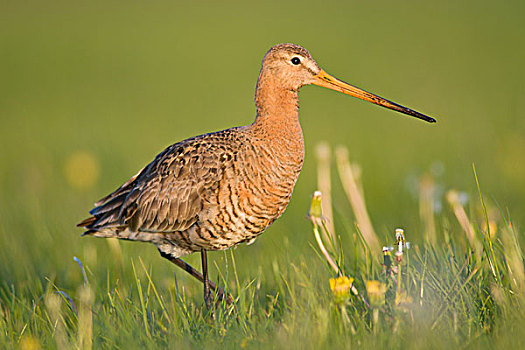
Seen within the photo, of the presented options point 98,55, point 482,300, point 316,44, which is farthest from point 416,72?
point 482,300

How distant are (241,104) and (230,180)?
9.31 metres

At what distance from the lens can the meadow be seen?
384cm

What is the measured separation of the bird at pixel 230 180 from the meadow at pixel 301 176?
1.11 feet

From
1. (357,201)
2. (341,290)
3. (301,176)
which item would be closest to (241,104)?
(301,176)

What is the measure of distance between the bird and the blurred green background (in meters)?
0.63

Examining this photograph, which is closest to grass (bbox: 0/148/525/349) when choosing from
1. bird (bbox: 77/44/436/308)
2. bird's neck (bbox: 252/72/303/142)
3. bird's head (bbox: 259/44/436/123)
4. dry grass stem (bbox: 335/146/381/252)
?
bird (bbox: 77/44/436/308)

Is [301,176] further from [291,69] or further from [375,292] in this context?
[375,292]

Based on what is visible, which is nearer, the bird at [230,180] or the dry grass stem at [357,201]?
the bird at [230,180]

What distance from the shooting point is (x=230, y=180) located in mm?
4617

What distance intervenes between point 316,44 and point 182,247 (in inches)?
517

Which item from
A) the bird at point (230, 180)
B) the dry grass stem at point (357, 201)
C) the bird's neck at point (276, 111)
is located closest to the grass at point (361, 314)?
the bird at point (230, 180)

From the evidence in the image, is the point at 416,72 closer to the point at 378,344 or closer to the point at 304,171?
the point at 304,171

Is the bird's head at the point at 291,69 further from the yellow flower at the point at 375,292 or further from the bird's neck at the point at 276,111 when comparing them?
the yellow flower at the point at 375,292

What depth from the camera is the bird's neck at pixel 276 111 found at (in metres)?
4.82
